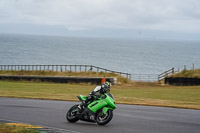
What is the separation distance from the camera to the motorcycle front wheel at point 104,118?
10234mm

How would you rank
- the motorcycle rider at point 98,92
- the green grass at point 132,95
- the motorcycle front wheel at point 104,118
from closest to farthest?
the motorcycle front wheel at point 104,118
the motorcycle rider at point 98,92
the green grass at point 132,95

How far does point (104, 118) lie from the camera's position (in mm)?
10406

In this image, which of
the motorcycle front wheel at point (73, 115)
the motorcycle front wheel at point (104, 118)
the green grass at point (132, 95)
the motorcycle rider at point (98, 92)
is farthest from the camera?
the green grass at point (132, 95)

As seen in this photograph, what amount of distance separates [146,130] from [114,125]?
1243 mm

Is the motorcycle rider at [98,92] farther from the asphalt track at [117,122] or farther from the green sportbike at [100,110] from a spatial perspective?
the asphalt track at [117,122]

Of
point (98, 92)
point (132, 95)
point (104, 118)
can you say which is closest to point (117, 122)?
point (104, 118)

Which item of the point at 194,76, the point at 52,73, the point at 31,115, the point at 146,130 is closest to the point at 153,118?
the point at 146,130

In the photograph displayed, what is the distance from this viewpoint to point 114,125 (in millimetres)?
10711

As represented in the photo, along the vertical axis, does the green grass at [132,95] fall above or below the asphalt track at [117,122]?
above

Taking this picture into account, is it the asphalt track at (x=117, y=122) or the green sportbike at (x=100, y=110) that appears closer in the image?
the asphalt track at (x=117, y=122)

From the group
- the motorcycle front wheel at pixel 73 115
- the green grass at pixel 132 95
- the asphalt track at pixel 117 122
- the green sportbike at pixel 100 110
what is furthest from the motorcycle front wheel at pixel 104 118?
the green grass at pixel 132 95

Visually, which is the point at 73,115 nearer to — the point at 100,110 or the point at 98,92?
the point at 100,110

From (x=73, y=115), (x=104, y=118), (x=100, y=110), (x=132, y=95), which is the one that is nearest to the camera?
(x=104, y=118)

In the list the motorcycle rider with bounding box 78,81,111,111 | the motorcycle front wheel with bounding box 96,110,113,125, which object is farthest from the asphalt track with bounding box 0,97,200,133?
the motorcycle rider with bounding box 78,81,111,111
